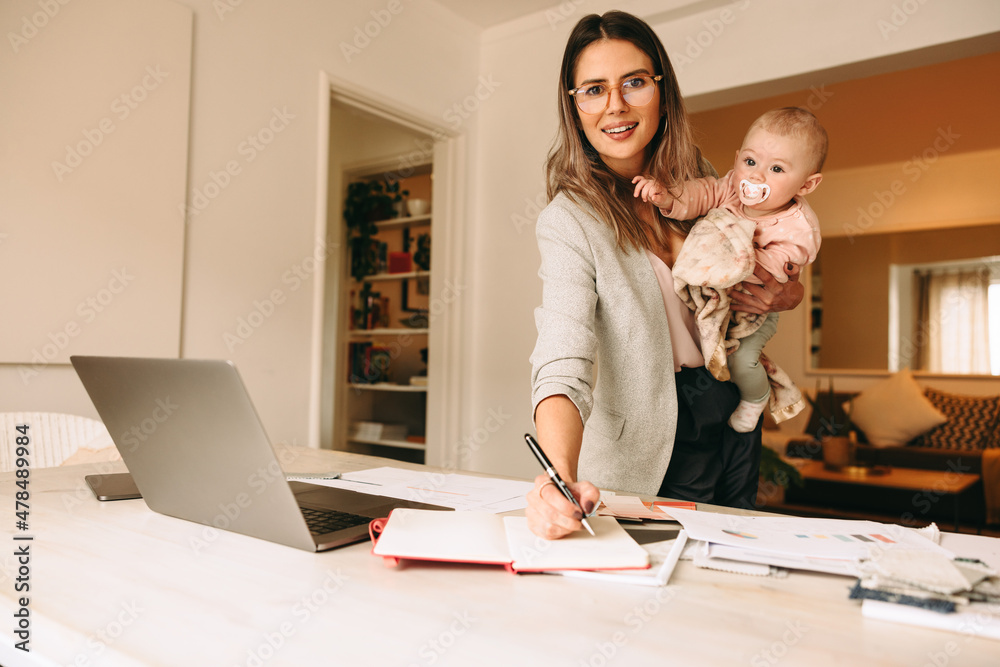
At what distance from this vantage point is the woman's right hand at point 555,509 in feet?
2.56

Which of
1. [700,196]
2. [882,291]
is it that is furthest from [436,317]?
[882,291]

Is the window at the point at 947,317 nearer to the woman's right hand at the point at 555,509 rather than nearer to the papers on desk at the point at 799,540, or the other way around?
the papers on desk at the point at 799,540

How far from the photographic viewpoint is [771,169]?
1374 millimetres

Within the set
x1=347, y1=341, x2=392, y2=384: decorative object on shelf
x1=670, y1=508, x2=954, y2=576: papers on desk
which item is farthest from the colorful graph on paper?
x1=347, y1=341, x2=392, y2=384: decorative object on shelf

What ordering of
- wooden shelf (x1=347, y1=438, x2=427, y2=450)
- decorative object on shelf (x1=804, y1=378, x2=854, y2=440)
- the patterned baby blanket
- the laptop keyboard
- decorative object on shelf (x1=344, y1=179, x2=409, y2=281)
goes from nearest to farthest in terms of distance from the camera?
1. the laptop keyboard
2. the patterned baby blanket
3. wooden shelf (x1=347, y1=438, x2=427, y2=450)
4. decorative object on shelf (x1=344, y1=179, x2=409, y2=281)
5. decorative object on shelf (x1=804, y1=378, x2=854, y2=440)

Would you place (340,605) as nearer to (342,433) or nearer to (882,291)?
(342,433)

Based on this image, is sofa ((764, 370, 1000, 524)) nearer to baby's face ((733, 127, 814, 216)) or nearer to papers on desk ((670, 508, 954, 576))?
baby's face ((733, 127, 814, 216))

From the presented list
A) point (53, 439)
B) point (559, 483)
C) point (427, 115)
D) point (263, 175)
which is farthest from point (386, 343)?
point (559, 483)

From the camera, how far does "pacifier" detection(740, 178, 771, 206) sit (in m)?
1.38

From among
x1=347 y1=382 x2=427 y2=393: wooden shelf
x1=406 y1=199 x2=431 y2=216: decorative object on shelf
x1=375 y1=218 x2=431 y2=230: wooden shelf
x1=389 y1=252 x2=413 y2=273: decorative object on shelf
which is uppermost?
x1=406 y1=199 x2=431 y2=216: decorative object on shelf

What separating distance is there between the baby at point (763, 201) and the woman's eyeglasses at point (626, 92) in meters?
0.15

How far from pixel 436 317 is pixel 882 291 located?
4292mm

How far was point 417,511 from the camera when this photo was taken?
91cm

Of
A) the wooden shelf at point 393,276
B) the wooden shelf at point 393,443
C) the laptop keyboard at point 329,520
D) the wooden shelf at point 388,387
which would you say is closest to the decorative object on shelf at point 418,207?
the wooden shelf at point 393,276
